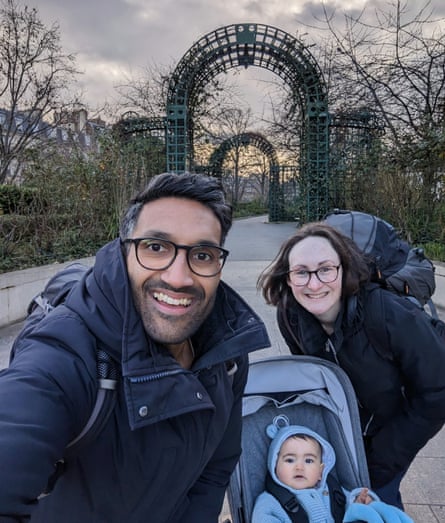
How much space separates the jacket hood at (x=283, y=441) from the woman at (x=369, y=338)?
253 millimetres

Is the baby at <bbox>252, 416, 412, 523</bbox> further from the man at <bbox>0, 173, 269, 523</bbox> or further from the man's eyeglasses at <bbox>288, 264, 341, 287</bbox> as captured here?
the man's eyeglasses at <bbox>288, 264, 341, 287</bbox>

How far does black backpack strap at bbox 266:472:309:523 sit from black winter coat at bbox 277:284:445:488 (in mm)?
440

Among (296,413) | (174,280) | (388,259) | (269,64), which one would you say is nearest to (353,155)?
(269,64)

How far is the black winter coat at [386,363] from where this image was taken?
4.74 ft

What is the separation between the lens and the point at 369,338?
151 cm

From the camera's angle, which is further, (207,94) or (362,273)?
(207,94)

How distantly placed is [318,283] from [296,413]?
1.93 ft

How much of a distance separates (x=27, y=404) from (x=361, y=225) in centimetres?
152

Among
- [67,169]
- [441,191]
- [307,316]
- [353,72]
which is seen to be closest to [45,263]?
[67,169]

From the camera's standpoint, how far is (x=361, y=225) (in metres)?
1.79

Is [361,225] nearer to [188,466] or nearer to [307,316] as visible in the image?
Answer: [307,316]

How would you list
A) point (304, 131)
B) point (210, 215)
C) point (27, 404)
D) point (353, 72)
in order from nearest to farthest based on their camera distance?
point (27, 404) → point (210, 215) → point (353, 72) → point (304, 131)

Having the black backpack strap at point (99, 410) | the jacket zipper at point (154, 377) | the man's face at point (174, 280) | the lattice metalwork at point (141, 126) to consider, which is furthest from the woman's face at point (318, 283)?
the lattice metalwork at point (141, 126)

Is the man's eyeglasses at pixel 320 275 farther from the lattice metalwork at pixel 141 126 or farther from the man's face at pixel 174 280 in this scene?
the lattice metalwork at pixel 141 126
